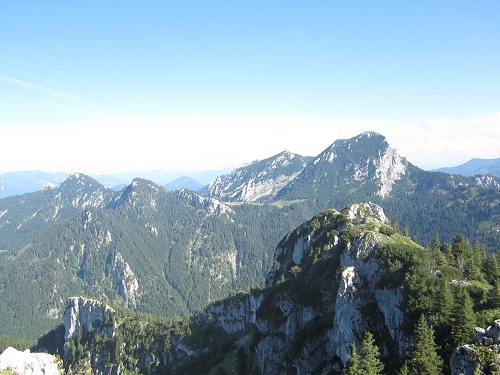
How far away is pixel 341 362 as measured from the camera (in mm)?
70062

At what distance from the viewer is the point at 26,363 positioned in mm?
134125

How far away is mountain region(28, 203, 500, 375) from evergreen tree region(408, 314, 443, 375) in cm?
22

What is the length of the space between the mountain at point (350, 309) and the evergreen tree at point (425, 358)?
22 centimetres

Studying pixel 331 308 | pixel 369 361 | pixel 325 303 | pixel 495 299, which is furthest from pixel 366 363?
pixel 325 303

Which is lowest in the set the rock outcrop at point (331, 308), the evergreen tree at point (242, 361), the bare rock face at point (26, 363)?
the bare rock face at point (26, 363)

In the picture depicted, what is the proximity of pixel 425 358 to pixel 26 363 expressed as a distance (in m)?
140

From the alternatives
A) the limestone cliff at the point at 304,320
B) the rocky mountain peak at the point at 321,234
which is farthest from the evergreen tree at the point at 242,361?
the rocky mountain peak at the point at 321,234

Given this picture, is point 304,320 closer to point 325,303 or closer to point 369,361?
point 325,303

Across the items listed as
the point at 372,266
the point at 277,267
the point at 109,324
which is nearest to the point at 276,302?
the point at 372,266

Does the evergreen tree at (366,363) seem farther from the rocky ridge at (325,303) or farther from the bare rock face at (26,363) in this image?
the bare rock face at (26,363)

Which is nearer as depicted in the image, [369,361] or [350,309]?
[369,361]

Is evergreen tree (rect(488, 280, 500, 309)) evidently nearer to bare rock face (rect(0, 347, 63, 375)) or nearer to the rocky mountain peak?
the rocky mountain peak

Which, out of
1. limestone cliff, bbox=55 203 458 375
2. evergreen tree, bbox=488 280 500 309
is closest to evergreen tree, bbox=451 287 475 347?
evergreen tree, bbox=488 280 500 309

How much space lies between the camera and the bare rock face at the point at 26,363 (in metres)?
128
